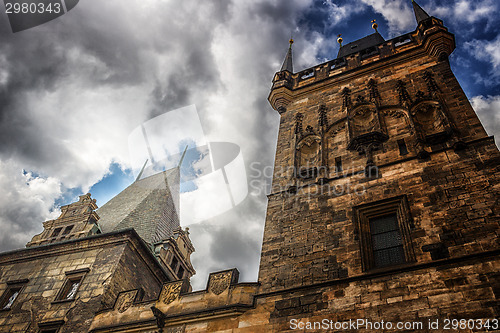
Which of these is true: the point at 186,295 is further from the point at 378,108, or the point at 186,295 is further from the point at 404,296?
the point at 378,108

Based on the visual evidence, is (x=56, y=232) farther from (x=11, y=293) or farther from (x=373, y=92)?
(x=373, y=92)

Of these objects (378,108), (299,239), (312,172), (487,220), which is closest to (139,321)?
(299,239)

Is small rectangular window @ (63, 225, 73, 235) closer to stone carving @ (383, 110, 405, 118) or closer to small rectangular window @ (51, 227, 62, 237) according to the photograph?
small rectangular window @ (51, 227, 62, 237)

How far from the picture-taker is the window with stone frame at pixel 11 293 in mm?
12830

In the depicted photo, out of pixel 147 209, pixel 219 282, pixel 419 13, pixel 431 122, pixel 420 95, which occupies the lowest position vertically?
pixel 219 282

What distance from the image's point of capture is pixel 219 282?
9469 millimetres

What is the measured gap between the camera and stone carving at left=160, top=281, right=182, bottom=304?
9.67 meters

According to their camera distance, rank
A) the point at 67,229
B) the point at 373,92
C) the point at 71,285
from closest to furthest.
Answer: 1. the point at 71,285
2. the point at 373,92
3. the point at 67,229

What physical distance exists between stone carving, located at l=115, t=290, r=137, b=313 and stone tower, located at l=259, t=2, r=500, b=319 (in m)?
3.94

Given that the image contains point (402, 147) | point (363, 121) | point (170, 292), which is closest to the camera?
point (170, 292)

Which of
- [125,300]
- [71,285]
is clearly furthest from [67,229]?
[125,300]

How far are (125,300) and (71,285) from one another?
3.18 m

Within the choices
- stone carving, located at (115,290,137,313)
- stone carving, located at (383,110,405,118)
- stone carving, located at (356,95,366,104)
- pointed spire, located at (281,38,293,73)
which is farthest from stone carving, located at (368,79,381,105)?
stone carving, located at (115,290,137,313)

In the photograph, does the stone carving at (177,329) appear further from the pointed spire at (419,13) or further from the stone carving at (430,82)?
the pointed spire at (419,13)
